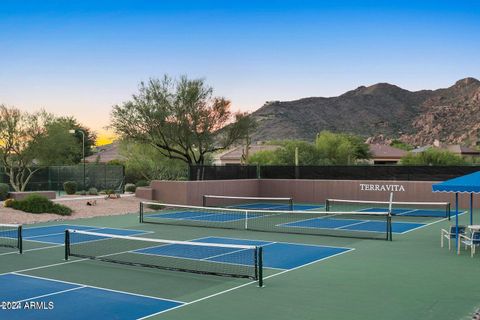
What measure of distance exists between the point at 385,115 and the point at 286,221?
4635 inches

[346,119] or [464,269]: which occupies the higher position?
[346,119]

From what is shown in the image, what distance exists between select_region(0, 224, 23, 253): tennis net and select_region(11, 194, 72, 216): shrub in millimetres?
4868

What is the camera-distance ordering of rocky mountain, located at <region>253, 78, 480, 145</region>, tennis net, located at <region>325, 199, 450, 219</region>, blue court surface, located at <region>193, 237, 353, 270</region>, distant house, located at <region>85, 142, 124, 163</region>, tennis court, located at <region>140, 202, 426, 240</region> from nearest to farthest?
blue court surface, located at <region>193, 237, 353, 270</region> < tennis court, located at <region>140, 202, 426, 240</region> < tennis net, located at <region>325, 199, 450, 219</region> < distant house, located at <region>85, 142, 124, 163</region> < rocky mountain, located at <region>253, 78, 480, 145</region>

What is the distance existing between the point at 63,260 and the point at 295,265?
5.82 meters

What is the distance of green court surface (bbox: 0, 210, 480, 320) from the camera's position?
9.91 metres

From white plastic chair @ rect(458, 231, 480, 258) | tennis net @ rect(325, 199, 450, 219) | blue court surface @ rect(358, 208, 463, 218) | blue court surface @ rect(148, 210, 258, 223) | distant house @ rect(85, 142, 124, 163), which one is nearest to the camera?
white plastic chair @ rect(458, 231, 480, 258)

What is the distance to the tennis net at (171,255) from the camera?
13.5 m

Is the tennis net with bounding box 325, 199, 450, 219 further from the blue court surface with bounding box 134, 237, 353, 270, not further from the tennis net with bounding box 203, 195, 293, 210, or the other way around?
the blue court surface with bounding box 134, 237, 353, 270

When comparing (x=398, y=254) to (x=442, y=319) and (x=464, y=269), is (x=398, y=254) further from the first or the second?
(x=442, y=319)

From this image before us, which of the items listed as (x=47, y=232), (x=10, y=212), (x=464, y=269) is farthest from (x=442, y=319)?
(x=10, y=212)

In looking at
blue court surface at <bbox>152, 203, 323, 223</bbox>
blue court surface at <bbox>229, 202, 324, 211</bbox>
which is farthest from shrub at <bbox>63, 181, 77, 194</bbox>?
blue court surface at <bbox>152, 203, 323, 223</bbox>

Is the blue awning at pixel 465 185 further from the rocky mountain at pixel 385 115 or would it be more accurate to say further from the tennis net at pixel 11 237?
the rocky mountain at pixel 385 115

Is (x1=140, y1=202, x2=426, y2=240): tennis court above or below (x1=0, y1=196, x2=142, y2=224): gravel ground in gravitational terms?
below

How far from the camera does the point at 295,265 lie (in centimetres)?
1444
